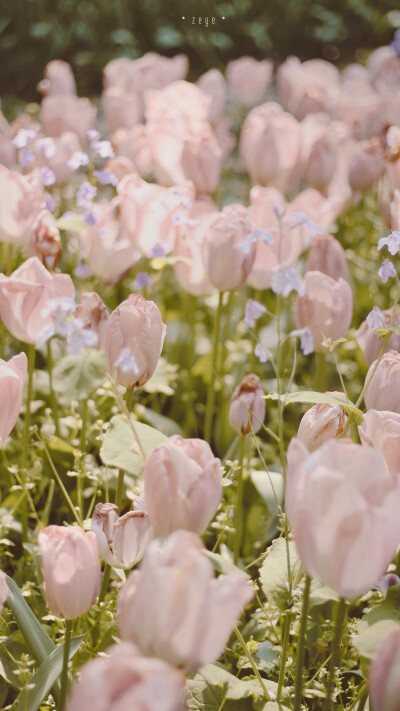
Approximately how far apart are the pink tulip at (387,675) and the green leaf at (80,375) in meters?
0.41

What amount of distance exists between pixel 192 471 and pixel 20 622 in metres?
0.24

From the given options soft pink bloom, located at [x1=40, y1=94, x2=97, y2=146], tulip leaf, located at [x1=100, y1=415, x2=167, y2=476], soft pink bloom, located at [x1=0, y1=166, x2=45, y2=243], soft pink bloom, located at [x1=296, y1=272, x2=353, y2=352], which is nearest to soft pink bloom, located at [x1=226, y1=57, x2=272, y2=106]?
soft pink bloom, located at [x1=40, y1=94, x2=97, y2=146]

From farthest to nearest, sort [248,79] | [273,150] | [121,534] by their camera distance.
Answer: [248,79]
[273,150]
[121,534]

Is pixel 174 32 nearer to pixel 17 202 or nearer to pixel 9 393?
pixel 17 202

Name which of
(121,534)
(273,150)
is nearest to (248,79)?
(273,150)

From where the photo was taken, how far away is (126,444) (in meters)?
0.75

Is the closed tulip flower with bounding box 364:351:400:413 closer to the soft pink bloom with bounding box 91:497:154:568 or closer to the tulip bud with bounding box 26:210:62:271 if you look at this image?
the soft pink bloom with bounding box 91:497:154:568

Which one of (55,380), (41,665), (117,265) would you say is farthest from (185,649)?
(117,265)

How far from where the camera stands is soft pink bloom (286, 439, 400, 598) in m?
0.47

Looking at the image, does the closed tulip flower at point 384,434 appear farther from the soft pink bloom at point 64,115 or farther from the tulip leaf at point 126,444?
the soft pink bloom at point 64,115

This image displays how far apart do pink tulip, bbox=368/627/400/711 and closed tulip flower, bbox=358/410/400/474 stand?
19cm

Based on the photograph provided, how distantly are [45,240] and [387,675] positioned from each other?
67cm

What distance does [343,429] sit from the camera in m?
0.69

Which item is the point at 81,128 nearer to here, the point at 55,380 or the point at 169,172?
the point at 169,172
